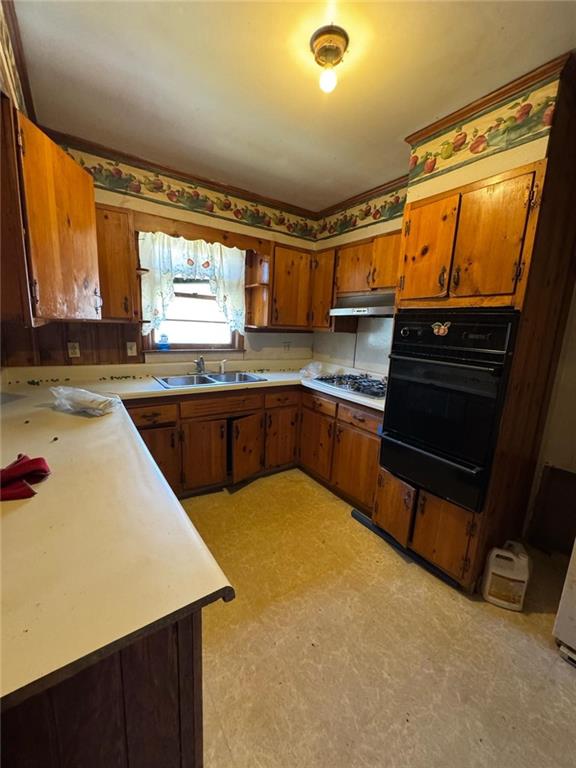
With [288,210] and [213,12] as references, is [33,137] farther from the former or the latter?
[288,210]

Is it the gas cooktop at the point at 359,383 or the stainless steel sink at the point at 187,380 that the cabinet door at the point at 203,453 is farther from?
the gas cooktop at the point at 359,383

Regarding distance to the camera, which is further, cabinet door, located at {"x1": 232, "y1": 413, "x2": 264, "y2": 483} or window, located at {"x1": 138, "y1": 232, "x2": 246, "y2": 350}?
cabinet door, located at {"x1": 232, "y1": 413, "x2": 264, "y2": 483}

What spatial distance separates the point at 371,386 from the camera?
2615 mm

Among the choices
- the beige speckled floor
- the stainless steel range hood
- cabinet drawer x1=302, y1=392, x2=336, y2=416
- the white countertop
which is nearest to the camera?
the white countertop

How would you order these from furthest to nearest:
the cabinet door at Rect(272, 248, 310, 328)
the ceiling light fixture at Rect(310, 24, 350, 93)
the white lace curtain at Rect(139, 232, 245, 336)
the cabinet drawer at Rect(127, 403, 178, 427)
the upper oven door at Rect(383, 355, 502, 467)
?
the cabinet door at Rect(272, 248, 310, 328), the white lace curtain at Rect(139, 232, 245, 336), the cabinet drawer at Rect(127, 403, 178, 427), the upper oven door at Rect(383, 355, 502, 467), the ceiling light fixture at Rect(310, 24, 350, 93)

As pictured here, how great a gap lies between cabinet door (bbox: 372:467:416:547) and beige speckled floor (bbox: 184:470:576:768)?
16cm

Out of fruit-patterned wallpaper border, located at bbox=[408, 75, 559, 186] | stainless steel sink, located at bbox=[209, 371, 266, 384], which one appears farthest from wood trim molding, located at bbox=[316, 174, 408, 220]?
Answer: stainless steel sink, located at bbox=[209, 371, 266, 384]

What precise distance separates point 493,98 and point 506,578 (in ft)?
8.13

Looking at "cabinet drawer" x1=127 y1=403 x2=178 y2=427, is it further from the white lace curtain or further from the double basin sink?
the white lace curtain

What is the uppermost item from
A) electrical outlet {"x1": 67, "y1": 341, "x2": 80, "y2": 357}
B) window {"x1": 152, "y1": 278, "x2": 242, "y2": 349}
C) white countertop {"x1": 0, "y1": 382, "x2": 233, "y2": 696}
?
window {"x1": 152, "y1": 278, "x2": 242, "y2": 349}

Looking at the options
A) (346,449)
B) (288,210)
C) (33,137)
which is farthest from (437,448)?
(288,210)

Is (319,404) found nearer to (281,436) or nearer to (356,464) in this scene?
(281,436)

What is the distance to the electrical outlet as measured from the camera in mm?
2402

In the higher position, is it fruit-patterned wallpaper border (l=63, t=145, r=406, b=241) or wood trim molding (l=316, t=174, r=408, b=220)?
wood trim molding (l=316, t=174, r=408, b=220)
